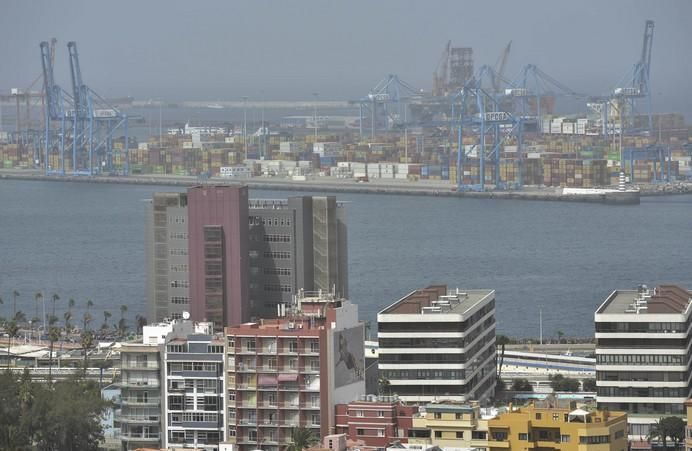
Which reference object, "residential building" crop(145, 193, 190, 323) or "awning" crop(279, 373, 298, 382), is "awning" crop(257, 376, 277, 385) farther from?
"residential building" crop(145, 193, 190, 323)

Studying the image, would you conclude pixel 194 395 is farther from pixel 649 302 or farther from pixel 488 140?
pixel 488 140

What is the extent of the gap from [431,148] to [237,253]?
4079 centimetres

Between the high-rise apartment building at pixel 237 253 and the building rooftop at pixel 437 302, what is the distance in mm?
1067

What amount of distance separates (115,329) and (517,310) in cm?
435

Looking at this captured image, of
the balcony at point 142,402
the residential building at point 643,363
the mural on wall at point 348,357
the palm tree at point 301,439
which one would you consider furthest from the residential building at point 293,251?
the palm tree at point 301,439

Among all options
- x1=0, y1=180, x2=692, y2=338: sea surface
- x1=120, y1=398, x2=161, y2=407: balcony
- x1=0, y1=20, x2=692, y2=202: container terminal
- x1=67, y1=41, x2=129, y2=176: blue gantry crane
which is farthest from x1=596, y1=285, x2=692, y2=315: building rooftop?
x1=67, y1=41, x2=129, y2=176: blue gantry crane

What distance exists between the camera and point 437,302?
46.3 ft

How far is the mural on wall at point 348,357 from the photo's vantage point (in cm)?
1225

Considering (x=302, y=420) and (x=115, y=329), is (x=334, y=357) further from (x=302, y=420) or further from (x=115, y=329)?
(x=115, y=329)

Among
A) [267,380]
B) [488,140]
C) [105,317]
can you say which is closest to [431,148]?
[488,140]

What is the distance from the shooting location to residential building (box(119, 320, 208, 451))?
40.7 ft

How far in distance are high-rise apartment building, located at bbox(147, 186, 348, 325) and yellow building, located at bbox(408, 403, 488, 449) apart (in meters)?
4.16

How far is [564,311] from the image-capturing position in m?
22.2

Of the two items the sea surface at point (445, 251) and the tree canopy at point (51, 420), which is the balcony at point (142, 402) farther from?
the sea surface at point (445, 251)
